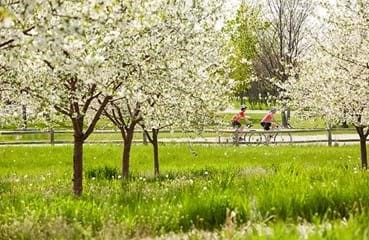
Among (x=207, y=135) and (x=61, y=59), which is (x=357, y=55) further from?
(x=207, y=135)

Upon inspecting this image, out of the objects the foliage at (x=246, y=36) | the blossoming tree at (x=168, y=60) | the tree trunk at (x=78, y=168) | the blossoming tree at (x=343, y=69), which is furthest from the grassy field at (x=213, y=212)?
the foliage at (x=246, y=36)

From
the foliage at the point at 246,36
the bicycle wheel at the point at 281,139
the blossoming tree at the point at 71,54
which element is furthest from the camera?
the foliage at the point at 246,36

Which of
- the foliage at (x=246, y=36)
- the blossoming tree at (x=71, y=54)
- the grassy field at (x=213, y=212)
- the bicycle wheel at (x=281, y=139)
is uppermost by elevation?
the foliage at (x=246, y=36)

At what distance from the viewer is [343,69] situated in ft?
51.0

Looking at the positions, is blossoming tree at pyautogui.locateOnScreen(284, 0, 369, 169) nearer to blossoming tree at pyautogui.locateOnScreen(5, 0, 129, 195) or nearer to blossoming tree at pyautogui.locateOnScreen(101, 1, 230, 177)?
blossoming tree at pyautogui.locateOnScreen(101, 1, 230, 177)

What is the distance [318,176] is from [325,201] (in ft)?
7.46

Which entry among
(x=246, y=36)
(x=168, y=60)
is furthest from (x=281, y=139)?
(x=168, y=60)

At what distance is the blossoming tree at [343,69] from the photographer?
492 inches

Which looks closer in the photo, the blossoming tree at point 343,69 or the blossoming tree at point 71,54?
the blossoming tree at point 71,54

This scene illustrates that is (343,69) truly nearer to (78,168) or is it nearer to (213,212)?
(78,168)

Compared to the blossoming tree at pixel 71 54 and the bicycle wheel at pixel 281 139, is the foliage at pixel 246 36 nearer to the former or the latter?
the bicycle wheel at pixel 281 139

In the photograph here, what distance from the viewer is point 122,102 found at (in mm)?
12703

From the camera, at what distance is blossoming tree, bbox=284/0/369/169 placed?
12.5 m

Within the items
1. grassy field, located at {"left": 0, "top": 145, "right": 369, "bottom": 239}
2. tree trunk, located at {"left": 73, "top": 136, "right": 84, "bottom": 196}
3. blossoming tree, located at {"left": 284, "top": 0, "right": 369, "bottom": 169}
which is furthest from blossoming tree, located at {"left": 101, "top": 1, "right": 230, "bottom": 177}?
blossoming tree, located at {"left": 284, "top": 0, "right": 369, "bottom": 169}
